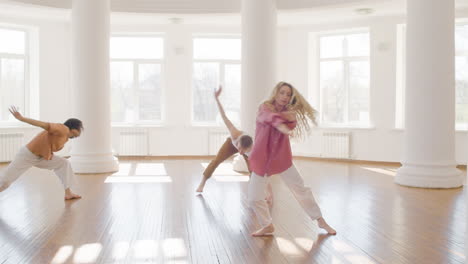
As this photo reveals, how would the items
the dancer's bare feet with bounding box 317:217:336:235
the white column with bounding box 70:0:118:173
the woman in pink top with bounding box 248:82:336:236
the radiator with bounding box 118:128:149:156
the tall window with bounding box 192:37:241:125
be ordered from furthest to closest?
the tall window with bounding box 192:37:241:125 → the radiator with bounding box 118:128:149:156 → the white column with bounding box 70:0:118:173 → the dancer's bare feet with bounding box 317:217:336:235 → the woman in pink top with bounding box 248:82:336:236

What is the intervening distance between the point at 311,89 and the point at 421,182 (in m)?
4.79

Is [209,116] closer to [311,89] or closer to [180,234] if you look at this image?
[311,89]

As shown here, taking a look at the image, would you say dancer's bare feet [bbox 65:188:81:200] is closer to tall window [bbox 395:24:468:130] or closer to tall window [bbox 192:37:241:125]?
tall window [bbox 192:37:241:125]

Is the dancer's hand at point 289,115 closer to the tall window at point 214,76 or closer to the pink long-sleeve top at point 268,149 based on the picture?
the pink long-sleeve top at point 268,149

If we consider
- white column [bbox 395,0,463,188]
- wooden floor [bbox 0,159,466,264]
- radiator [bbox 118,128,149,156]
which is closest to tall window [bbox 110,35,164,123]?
radiator [bbox 118,128,149,156]

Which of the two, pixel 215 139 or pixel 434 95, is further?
pixel 215 139

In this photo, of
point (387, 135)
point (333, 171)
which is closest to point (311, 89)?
point (387, 135)

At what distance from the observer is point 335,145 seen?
9.96 meters

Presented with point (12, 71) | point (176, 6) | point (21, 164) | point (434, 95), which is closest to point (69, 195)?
point (21, 164)

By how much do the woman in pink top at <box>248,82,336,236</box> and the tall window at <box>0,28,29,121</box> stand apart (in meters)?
8.11

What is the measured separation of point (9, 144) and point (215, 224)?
711 cm

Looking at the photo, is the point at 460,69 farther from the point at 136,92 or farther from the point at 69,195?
the point at 69,195

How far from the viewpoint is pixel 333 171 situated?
812 cm

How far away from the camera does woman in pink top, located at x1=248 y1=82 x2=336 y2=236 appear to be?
11.6 feet
